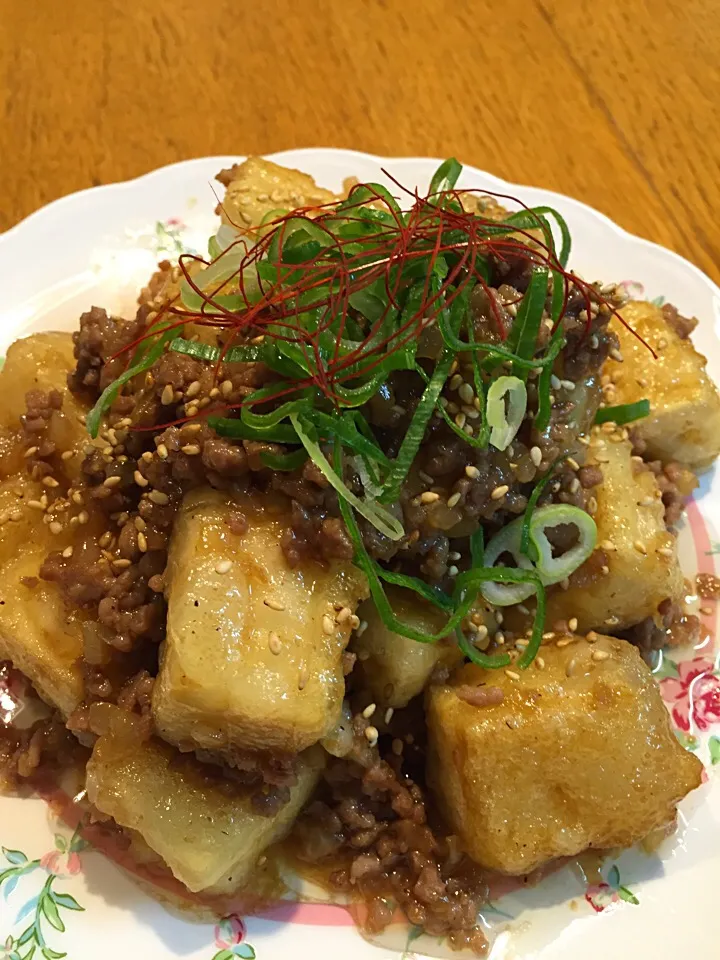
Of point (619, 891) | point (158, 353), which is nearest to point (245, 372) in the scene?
point (158, 353)

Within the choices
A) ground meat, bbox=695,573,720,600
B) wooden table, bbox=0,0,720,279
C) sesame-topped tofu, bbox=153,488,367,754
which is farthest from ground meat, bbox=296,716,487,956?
wooden table, bbox=0,0,720,279


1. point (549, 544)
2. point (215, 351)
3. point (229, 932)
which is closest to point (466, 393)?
point (549, 544)

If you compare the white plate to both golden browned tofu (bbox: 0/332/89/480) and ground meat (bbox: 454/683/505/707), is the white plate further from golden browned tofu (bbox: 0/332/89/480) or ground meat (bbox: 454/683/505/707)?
golden browned tofu (bbox: 0/332/89/480)

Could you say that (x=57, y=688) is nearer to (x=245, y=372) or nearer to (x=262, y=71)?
(x=245, y=372)

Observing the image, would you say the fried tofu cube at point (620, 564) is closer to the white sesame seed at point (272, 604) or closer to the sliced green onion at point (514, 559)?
the sliced green onion at point (514, 559)

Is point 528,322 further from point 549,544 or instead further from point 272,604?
point 272,604

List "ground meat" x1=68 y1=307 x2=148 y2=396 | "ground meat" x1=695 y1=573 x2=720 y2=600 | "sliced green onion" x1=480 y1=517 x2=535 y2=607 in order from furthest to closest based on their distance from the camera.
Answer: "ground meat" x1=695 y1=573 x2=720 y2=600 → "ground meat" x1=68 y1=307 x2=148 y2=396 → "sliced green onion" x1=480 y1=517 x2=535 y2=607

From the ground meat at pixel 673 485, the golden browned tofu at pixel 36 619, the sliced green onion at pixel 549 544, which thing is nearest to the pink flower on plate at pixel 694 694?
the ground meat at pixel 673 485
